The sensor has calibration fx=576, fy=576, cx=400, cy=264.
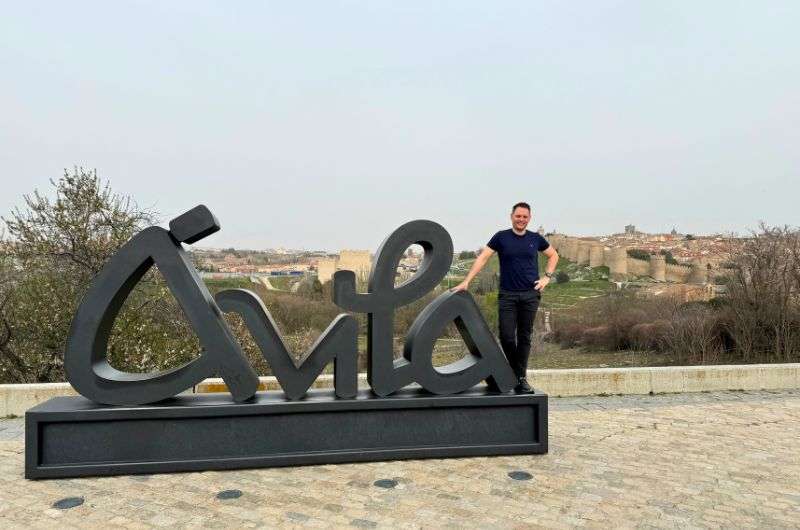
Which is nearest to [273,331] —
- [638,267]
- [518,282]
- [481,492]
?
[481,492]

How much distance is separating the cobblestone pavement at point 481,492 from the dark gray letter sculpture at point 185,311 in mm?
745

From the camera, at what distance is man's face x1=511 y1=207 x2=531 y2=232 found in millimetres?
5684

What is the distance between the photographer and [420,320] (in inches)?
219

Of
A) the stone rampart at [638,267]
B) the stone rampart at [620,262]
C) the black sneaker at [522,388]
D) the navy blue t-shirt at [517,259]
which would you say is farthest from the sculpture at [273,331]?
the stone rampart at [638,267]

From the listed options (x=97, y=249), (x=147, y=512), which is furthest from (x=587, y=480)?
(x=97, y=249)

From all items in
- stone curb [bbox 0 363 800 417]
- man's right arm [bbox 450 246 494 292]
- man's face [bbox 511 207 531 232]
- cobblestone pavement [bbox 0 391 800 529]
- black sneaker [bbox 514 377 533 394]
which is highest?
man's face [bbox 511 207 531 232]

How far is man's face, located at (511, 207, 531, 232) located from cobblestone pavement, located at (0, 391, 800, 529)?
221cm

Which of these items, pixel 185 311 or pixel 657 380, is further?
pixel 657 380

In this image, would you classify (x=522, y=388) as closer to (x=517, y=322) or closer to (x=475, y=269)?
(x=517, y=322)

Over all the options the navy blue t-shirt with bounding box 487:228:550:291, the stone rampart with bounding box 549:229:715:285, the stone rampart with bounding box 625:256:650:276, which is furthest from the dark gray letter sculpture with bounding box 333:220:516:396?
the stone rampart with bounding box 625:256:650:276

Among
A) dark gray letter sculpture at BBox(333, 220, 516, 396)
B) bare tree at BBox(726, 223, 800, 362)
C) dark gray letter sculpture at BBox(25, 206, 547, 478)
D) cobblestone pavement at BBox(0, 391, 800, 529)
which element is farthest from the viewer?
bare tree at BBox(726, 223, 800, 362)

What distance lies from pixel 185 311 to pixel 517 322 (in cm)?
317

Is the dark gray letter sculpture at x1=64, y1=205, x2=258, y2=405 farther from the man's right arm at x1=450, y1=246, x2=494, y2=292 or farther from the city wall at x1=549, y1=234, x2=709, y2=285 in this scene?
the city wall at x1=549, y1=234, x2=709, y2=285

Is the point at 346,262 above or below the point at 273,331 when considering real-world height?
above
